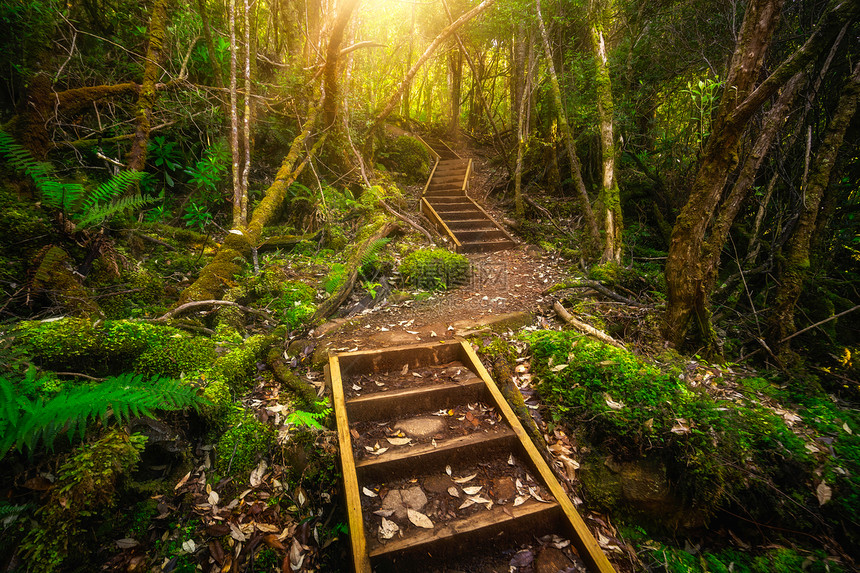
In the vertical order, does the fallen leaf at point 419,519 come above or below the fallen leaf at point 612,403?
below

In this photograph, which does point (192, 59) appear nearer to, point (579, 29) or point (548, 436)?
point (548, 436)

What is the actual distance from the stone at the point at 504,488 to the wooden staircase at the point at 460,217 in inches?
201

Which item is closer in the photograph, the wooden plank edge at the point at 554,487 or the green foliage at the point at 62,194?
the wooden plank edge at the point at 554,487

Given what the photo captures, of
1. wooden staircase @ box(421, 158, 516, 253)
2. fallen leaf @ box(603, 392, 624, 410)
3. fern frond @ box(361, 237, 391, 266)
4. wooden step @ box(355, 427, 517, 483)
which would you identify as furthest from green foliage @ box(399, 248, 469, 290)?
fallen leaf @ box(603, 392, 624, 410)

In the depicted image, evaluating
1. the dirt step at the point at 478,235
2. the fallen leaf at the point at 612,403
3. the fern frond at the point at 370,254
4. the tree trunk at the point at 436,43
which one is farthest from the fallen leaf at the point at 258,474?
Answer: the tree trunk at the point at 436,43

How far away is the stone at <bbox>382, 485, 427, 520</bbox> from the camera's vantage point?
83.0 inches

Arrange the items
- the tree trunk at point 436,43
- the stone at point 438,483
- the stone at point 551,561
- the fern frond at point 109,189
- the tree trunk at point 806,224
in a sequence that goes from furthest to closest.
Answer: the tree trunk at point 436,43
the tree trunk at point 806,224
the fern frond at point 109,189
the stone at point 438,483
the stone at point 551,561

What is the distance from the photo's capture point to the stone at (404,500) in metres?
2.11

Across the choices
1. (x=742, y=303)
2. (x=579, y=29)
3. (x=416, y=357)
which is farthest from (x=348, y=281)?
(x=579, y=29)

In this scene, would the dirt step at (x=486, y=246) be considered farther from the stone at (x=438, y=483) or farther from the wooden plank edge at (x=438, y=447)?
the stone at (x=438, y=483)

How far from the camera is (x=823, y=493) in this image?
6.72 feet

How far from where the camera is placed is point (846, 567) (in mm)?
1867

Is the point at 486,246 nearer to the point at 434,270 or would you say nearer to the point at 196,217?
the point at 434,270

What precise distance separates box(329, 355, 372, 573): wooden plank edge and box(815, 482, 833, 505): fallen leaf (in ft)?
9.79
